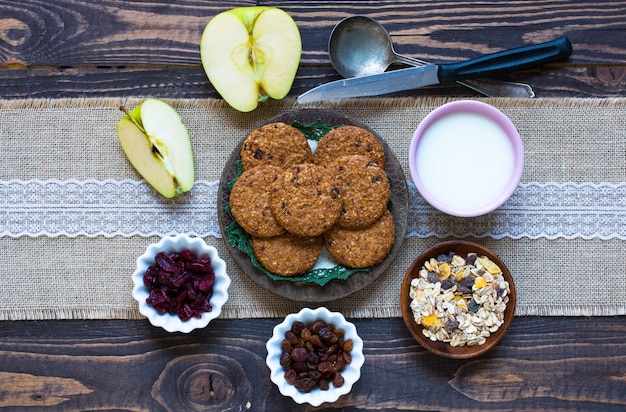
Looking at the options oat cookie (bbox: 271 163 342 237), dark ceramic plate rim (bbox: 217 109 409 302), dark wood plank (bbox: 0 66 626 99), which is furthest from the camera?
dark wood plank (bbox: 0 66 626 99)

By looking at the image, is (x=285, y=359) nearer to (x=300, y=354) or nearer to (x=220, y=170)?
(x=300, y=354)

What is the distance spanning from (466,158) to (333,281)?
451mm

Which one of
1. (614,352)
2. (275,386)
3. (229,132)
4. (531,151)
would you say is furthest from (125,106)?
(614,352)

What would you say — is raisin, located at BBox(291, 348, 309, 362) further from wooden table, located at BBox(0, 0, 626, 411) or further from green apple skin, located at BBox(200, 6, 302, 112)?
green apple skin, located at BBox(200, 6, 302, 112)

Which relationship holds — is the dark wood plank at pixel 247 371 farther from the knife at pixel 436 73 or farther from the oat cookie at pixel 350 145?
the knife at pixel 436 73

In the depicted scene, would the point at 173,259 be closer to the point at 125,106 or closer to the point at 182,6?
the point at 125,106

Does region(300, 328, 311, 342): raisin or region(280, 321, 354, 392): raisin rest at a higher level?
region(300, 328, 311, 342): raisin

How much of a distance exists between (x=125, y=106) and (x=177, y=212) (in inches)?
12.5

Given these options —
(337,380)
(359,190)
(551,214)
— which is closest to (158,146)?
(359,190)

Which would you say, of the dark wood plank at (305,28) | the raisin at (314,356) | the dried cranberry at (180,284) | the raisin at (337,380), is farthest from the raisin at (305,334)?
the dark wood plank at (305,28)

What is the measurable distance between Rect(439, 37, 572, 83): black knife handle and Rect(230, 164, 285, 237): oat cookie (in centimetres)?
52

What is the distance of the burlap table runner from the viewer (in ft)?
5.37

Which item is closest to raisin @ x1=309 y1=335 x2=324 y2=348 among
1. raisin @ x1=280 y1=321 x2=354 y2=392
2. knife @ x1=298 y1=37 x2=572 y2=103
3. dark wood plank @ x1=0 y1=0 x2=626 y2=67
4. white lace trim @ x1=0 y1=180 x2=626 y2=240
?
raisin @ x1=280 y1=321 x2=354 y2=392

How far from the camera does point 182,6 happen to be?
1.66m
